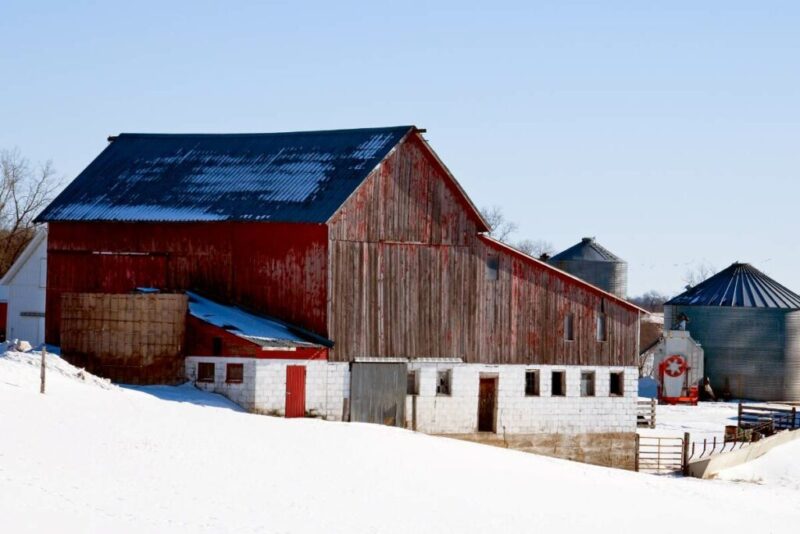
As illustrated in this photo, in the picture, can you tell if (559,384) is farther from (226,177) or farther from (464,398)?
(226,177)

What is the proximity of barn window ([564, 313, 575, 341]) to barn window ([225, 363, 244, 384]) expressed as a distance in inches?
491

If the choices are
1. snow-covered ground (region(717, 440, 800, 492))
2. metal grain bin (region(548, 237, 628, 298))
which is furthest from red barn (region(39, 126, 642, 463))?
metal grain bin (region(548, 237, 628, 298))

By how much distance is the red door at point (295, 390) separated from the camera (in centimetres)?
4609

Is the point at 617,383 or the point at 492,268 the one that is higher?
the point at 492,268

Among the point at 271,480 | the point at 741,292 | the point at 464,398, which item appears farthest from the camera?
the point at 741,292

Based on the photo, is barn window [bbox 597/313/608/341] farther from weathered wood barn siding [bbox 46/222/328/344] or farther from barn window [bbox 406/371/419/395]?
weathered wood barn siding [bbox 46/222/328/344]

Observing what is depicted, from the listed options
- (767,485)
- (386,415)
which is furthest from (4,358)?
(767,485)

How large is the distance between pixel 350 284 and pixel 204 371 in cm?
526

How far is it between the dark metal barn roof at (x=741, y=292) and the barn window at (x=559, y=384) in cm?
2874

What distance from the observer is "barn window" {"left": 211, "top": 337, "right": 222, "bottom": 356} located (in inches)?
1818

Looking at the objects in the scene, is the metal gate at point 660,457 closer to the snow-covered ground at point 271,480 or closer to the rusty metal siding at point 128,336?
the snow-covered ground at point 271,480

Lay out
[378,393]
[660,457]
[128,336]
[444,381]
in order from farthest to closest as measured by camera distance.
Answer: [660,457] → [444,381] → [378,393] → [128,336]

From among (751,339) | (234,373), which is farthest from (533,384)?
(751,339)

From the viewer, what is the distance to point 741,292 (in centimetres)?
8025
